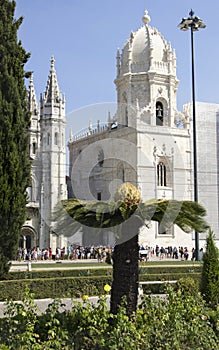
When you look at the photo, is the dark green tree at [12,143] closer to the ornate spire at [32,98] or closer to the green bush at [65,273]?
the green bush at [65,273]

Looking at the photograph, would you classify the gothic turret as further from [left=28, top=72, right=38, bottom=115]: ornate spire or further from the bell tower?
the bell tower

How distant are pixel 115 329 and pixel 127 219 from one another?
6.51 ft

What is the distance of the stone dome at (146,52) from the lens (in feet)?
143

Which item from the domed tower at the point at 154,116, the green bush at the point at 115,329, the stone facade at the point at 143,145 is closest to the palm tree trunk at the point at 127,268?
the green bush at the point at 115,329

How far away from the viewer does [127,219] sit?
8.59m

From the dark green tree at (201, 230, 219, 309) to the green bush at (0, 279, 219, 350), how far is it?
267cm

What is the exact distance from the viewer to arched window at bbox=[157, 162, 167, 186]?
4169cm

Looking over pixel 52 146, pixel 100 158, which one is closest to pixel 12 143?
pixel 52 146

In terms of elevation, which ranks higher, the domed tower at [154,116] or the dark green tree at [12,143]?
the domed tower at [154,116]

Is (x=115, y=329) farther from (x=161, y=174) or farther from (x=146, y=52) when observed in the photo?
(x=146, y=52)

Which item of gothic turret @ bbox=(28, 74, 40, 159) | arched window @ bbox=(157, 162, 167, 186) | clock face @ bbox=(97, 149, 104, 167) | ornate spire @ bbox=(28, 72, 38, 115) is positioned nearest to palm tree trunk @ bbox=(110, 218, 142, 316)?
arched window @ bbox=(157, 162, 167, 186)

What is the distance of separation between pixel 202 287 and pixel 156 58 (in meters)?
34.9

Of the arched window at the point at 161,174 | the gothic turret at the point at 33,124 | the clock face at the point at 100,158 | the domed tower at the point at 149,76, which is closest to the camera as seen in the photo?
the arched window at the point at 161,174

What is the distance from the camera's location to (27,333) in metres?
7.01
